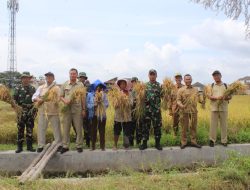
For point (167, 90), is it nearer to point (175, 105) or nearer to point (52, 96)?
point (175, 105)

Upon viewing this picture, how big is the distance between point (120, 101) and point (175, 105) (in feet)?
4.51

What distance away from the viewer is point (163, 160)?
33.2 feet

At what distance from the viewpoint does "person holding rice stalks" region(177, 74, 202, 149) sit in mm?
10234

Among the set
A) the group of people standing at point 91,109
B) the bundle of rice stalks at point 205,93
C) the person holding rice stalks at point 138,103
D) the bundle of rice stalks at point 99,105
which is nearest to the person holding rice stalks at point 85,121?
the group of people standing at point 91,109

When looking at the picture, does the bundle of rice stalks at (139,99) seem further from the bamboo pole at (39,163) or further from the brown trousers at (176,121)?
the bamboo pole at (39,163)

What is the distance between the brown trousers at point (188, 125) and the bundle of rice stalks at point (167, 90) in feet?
1.65

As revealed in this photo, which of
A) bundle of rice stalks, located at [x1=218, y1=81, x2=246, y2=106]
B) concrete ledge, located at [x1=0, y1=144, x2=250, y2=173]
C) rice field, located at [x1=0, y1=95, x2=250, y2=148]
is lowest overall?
concrete ledge, located at [x1=0, y1=144, x2=250, y2=173]

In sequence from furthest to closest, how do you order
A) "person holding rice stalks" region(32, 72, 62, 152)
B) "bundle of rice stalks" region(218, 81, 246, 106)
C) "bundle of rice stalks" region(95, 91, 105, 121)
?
"bundle of rice stalks" region(218, 81, 246, 106) → "bundle of rice stalks" region(95, 91, 105, 121) → "person holding rice stalks" region(32, 72, 62, 152)

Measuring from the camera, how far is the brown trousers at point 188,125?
34.0 ft

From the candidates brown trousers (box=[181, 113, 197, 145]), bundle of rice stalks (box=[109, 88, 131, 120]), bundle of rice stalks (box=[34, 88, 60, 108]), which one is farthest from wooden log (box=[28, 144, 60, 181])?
brown trousers (box=[181, 113, 197, 145])

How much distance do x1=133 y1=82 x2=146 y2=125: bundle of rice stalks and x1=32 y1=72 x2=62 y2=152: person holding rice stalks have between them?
1666 millimetres

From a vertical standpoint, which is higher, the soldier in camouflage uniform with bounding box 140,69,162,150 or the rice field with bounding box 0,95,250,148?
the soldier in camouflage uniform with bounding box 140,69,162,150

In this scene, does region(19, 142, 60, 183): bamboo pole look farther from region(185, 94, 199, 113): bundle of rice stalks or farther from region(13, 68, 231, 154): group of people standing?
region(185, 94, 199, 113): bundle of rice stalks

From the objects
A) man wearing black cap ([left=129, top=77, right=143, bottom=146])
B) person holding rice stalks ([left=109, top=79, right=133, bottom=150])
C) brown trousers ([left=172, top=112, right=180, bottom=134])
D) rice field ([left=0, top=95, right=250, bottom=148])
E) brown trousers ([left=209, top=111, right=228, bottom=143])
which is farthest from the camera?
rice field ([left=0, top=95, right=250, bottom=148])
